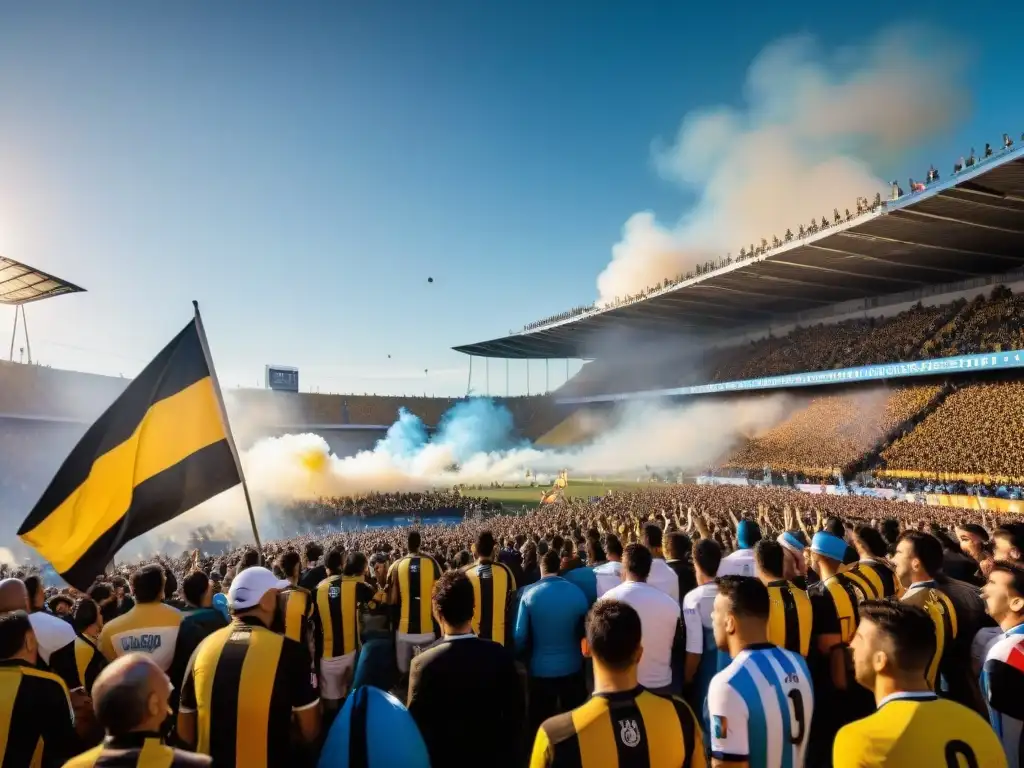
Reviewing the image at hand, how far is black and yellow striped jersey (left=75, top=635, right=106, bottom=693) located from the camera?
12.5ft

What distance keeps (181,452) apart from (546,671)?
3629 mm

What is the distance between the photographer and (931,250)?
30781mm

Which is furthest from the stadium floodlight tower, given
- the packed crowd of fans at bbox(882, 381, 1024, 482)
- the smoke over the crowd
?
the packed crowd of fans at bbox(882, 381, 1024, 482)

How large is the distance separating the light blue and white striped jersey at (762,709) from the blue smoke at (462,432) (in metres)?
50.9

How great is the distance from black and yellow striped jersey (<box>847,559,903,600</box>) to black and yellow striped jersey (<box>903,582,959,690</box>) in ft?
1.96

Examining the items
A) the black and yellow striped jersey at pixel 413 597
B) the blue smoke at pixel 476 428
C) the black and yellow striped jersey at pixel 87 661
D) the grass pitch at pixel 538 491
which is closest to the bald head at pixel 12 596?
the black and yellow striped jersey at pixel 87 661

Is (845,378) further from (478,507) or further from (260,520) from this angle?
(260,520)

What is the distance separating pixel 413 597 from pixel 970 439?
30.0 m

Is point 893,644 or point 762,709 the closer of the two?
point 893,644

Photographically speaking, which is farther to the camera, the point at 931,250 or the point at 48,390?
the point at 48,390

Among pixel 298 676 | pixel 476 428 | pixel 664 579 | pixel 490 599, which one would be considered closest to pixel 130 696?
pixel 298 676

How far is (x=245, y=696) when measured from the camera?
2854 mm

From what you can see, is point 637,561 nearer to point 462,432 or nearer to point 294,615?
point 294,615

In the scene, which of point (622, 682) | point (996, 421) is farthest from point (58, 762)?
point (996, 421)
